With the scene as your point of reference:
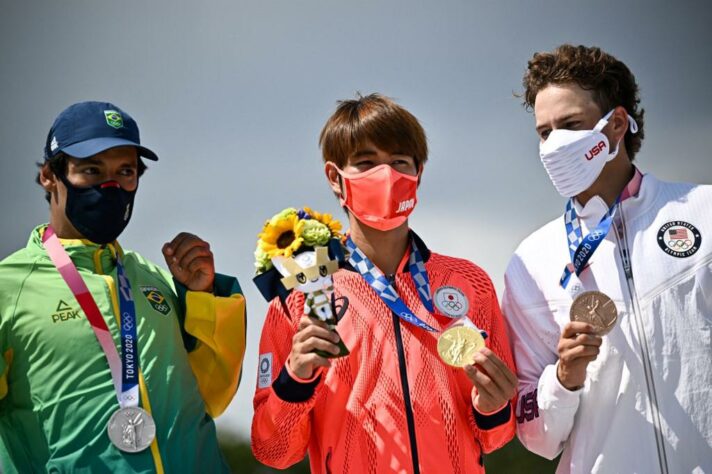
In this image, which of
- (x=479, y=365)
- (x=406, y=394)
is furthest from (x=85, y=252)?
(x=479, y=365)

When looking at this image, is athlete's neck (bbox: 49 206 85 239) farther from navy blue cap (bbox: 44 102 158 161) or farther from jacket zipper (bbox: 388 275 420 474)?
jacket zipper (bbox: 388 275 420 474)

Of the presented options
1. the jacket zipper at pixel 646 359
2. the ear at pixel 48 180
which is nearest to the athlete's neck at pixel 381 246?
the jacket zipper at pixel 646 359

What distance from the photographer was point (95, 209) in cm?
473

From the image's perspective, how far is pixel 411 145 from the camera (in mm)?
4883

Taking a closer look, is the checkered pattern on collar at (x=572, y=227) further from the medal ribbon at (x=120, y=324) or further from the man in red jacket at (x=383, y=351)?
the medal ribbon at (x=120, y=324)

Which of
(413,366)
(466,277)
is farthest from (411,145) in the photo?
(413,366)

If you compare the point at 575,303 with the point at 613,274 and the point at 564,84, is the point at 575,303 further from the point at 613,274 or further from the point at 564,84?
the point at 564,84

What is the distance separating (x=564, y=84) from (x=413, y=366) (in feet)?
6.05

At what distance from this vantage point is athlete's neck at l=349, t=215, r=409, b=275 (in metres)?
4.88

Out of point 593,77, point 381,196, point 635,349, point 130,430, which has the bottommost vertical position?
point 130,430

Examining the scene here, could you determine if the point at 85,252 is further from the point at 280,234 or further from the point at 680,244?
the point at 680,244

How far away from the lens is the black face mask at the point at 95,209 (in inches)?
186

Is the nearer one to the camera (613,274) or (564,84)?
(613,274)

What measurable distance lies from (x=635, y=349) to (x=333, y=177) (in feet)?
5.94
